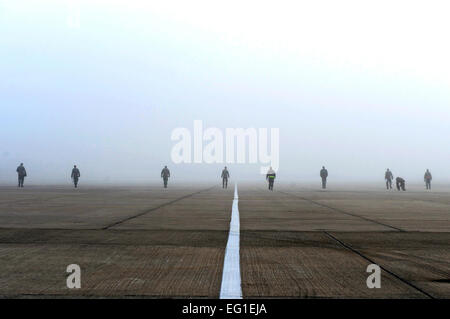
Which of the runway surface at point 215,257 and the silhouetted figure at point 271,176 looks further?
the silhouetted figure at point 271,176

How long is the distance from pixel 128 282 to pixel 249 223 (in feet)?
19.2

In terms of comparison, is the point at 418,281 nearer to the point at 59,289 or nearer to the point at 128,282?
the point at 128,282

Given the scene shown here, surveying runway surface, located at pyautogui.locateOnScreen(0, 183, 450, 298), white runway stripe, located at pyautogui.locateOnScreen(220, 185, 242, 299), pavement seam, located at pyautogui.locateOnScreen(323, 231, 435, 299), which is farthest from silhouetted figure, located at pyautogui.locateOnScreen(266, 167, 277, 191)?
white runway stripe, located at pyautogui.locateOnScreen(220, 185, 242, 299)

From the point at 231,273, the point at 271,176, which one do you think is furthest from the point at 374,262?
the point at 271,176

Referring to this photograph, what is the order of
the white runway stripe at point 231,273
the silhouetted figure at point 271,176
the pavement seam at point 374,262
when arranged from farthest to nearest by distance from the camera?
the silhouetted figure at point 271,176, the pavement seam at point 374,262, the white runway stripe at point 231,273

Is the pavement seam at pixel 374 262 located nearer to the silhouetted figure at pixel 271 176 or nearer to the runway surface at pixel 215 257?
the runway surface at pixel 215 257

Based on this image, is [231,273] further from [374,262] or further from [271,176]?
[271,176]

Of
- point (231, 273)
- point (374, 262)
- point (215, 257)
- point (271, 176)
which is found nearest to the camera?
point (231, 273)

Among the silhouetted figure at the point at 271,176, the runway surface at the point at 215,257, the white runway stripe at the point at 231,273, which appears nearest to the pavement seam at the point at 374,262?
the runway surface at the point at 215,257

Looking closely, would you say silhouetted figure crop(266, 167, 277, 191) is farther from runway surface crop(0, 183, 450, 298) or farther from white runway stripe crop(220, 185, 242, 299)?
white runway stripe crop(220, 185, 242, 299)

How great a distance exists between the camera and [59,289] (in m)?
4.39
